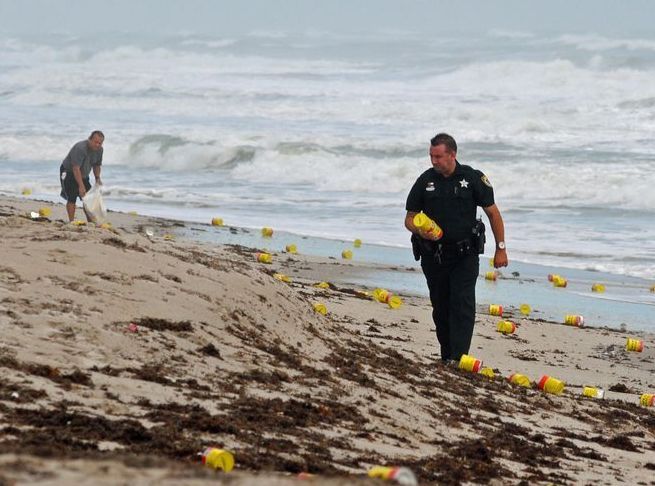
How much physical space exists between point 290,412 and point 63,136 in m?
30.0

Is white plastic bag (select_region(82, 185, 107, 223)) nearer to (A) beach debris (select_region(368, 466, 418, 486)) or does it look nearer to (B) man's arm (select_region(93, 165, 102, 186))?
(B) man's arm (select_region(93, 165, 102, 186))

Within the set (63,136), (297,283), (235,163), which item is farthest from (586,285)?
(63,136)

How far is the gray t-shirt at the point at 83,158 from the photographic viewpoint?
1464 cm

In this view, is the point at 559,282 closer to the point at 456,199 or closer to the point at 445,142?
the point at 456,199

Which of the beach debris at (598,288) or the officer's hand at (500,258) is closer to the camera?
the officer's hand at (500,258)

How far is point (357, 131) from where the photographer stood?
3750 centimetres

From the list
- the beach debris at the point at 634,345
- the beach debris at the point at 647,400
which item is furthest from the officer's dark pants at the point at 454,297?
the beach debris at the point at 634,345

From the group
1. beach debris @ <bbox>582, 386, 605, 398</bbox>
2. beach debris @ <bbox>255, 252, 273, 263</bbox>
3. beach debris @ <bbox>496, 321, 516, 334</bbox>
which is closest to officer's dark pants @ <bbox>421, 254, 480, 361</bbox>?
beach debris @ <bbox>582, 386, 605, 398</bbox>

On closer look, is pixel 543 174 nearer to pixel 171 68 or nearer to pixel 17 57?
pixel 171 68

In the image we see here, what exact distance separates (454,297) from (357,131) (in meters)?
28.7

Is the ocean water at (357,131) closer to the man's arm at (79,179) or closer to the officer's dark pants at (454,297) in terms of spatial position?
the man's arm at (79,179)

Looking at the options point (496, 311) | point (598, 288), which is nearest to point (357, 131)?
point (598, 288)

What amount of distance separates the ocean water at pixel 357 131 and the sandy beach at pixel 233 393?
8.49 metres

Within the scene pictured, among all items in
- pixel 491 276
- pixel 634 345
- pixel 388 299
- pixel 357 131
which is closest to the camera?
pixel 634 345
